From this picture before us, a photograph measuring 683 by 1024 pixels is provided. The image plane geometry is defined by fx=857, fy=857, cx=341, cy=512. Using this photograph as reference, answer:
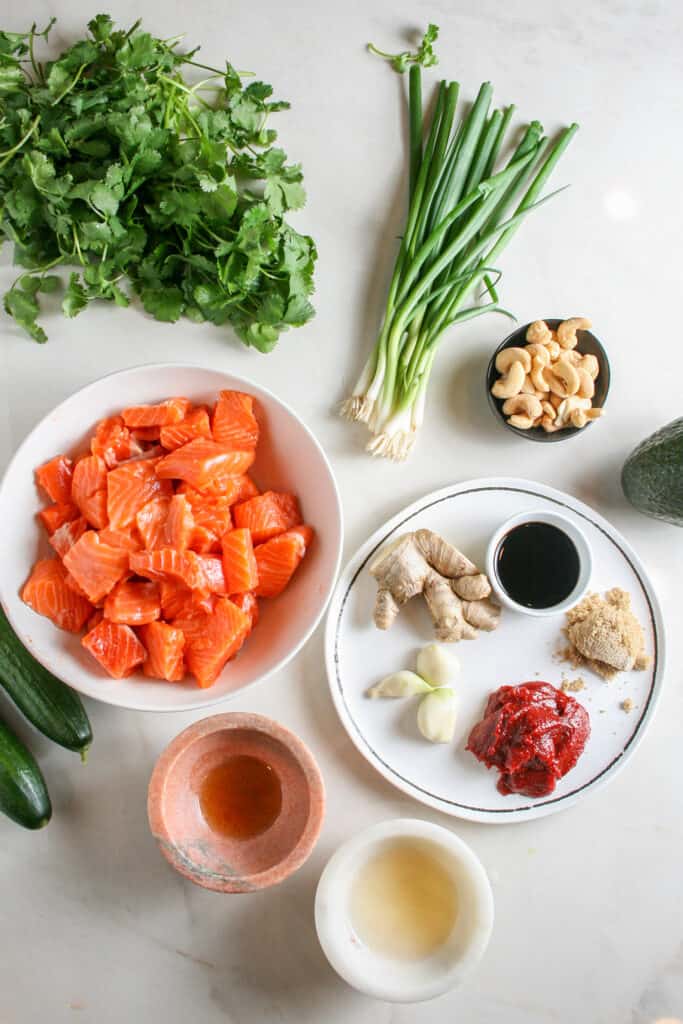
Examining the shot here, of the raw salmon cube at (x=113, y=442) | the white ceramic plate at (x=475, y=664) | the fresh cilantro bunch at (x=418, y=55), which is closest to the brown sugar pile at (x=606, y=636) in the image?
the white ceramic plate at (x=475, y=664)

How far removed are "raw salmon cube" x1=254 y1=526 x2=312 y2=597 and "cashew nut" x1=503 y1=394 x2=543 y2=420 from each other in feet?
1.83

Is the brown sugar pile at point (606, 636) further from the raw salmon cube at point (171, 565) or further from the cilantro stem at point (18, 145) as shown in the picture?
the cilantro stem at point (18, 145)

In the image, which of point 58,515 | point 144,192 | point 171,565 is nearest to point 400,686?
point 171,565

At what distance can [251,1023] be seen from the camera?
6.56 ft

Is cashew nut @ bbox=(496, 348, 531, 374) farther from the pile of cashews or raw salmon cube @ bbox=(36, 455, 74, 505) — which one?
raw salmon cube @ bbox=(36, 455, 74, 505)

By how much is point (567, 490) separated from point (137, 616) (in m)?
1.08

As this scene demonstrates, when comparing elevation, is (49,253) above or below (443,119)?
below

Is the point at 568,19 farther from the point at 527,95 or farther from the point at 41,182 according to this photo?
the point at 41,182

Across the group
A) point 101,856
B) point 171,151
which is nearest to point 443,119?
point 171,151

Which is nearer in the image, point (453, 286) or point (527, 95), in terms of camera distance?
point (453, 286)

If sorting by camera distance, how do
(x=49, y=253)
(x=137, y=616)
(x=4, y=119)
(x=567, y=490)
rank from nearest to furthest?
(x=137, y=616) → (x=4, y=119) → (x=49, y=253) → (x=567, y=490)

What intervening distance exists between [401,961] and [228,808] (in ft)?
1.62

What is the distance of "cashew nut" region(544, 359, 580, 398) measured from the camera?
6.40ft

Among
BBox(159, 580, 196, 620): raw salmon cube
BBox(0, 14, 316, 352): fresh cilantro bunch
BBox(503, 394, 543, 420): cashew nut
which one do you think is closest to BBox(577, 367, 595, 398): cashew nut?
BBox(503, 394, 543, 420): cashew nut
